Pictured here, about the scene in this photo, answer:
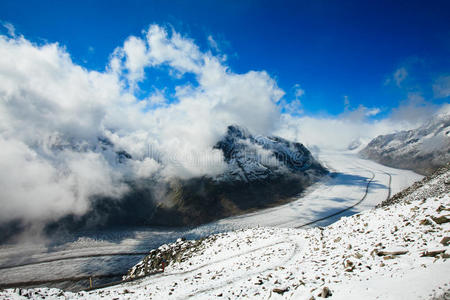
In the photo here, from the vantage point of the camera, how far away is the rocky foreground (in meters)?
8.54

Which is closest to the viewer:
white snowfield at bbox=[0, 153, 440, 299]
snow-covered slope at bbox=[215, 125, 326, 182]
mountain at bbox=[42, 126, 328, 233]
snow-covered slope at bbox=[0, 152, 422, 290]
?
white snowfield at bbox=[0, 153, 440, 299]

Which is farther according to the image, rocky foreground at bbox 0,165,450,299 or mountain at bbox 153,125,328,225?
mountain at bbox 153,125,328,225

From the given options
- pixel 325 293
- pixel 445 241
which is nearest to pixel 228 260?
pixel 325 293

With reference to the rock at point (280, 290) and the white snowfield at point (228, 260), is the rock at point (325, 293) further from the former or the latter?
the rock at point (280, 290)

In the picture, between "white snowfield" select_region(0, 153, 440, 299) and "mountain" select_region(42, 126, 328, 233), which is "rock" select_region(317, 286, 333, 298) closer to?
"white snowfield" select_region(0, 153, 440, 299)

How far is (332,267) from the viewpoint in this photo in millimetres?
12398

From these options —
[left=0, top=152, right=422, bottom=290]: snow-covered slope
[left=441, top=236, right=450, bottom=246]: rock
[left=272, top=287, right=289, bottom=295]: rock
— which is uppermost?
[left=441, top=236, right=450, bottom=246]: rock

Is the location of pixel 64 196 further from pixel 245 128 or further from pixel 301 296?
pixel 245 128

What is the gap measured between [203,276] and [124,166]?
94.6m

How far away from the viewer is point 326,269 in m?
12.3

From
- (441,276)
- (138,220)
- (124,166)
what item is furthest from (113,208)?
(441,276)

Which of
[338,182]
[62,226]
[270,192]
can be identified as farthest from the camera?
[338,182]

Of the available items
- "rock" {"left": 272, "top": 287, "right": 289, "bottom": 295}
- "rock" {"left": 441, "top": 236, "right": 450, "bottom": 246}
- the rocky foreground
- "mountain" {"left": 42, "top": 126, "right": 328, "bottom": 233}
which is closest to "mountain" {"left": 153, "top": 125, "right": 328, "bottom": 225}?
"mountain" {"left": 42, "top": 126, "right": 328, "bottom": 233}

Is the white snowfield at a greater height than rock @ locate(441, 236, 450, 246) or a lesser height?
lesser
